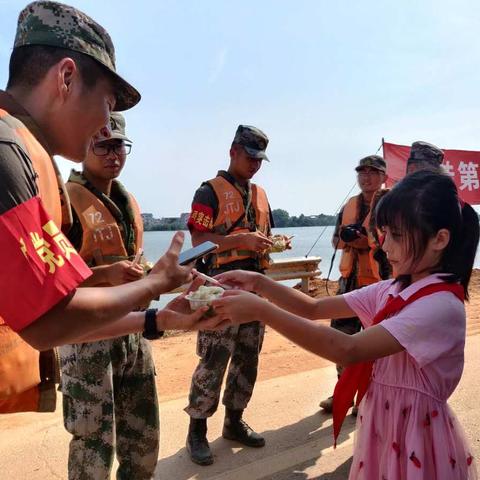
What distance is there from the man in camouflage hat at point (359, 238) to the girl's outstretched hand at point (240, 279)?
210 cm

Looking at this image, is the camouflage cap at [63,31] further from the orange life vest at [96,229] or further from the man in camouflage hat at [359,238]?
the man in camouflage hat at [359,238]

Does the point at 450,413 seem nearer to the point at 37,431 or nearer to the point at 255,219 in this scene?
the point at 255,219

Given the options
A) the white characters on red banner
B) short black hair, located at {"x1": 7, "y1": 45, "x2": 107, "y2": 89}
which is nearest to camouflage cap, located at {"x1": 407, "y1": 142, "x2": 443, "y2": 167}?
short black hair, located at {"x1": 7, "y1": 45, "x2": 107, "y2": 89}

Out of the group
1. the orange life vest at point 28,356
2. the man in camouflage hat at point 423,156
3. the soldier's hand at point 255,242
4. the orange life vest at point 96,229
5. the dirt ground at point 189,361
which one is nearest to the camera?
the orange life vest at point 28,356

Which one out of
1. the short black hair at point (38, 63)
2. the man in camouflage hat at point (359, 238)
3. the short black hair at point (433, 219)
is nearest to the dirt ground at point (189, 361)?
the man in camouflage hat at point (359, 238)

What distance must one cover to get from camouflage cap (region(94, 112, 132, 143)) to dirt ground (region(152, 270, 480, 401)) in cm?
278

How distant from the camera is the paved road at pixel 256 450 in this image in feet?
10.6

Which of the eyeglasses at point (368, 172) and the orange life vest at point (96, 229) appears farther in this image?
the eyeglasses at point (368, 172)

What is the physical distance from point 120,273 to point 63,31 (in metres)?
1.30

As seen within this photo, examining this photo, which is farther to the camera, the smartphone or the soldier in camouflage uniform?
the soldier in camouflage uniform

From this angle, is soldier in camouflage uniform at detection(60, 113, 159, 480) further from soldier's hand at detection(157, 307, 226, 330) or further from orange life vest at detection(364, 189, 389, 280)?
orange life vest at detection(364, 189, 389, 280)

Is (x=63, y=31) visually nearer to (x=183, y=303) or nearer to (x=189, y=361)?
(x=183, y=303)

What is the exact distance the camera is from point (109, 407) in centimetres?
252

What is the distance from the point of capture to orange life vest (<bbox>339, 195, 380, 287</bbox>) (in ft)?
14.7
